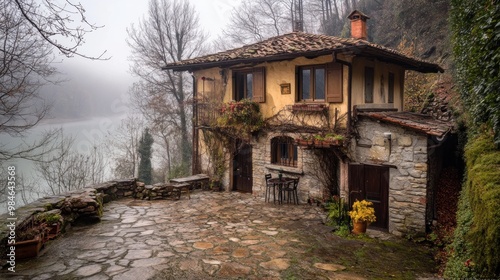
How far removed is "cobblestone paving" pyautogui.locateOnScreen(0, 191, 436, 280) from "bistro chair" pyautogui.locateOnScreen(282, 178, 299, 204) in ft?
2.08

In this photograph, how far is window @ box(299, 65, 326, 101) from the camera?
976cm

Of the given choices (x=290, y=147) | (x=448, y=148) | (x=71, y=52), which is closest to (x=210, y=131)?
(x=290, y=147)

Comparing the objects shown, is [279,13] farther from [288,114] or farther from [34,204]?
[34,204]

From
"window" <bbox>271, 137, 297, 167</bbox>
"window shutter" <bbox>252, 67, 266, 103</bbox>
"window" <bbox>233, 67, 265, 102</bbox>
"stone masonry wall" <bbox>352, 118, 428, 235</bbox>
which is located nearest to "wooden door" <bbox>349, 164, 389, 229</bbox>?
"stone masonry wall" <bbox>352, 118, 428, 235</bbox>

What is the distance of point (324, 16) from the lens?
28594 millimetres

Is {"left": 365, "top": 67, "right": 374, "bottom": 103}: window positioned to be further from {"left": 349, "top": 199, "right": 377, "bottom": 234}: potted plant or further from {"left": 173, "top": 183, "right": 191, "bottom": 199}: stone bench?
{"left": 173, "top": 183, "right": 191, "bottom": 199}: stone bench

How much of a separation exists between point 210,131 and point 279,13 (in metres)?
19.3

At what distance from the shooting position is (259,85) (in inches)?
434

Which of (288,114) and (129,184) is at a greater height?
(288,114)

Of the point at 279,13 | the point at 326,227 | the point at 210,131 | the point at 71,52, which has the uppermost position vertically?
the point at 279,13

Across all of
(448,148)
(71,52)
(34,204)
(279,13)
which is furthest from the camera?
(279,13)

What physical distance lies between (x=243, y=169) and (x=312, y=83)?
440 cm

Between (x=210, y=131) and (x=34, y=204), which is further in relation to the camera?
(x=210, y=131)

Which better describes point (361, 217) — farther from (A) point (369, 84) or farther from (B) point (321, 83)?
(A) point (369, 84)
